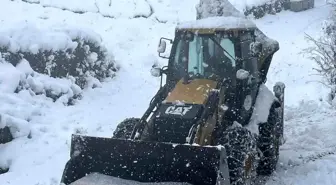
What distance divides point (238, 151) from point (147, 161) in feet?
4.13

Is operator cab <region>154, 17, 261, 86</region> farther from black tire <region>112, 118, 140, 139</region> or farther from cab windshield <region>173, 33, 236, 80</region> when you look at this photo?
black tire <region>112, 118, 140, 139</region>

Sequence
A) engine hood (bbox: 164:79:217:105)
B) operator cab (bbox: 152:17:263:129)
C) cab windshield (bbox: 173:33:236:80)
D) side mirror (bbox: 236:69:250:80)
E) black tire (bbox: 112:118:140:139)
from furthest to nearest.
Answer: cab windshield (bbox: 173:33:236:80) < operator cab (bbox: 152:17:263:129) < black tire (bbox: 112:118:140:139) < side mirror (bbox: 236:69:250:80) < engine hood (bbox: 164:79:217:105)

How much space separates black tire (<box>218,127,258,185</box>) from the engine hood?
1.94ft

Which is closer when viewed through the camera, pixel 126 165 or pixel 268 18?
pixel 126 165

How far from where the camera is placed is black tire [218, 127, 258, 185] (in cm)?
611

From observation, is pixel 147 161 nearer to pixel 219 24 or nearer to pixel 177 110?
pixel 177 110

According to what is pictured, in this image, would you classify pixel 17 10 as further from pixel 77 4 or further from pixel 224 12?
pixel 224 12

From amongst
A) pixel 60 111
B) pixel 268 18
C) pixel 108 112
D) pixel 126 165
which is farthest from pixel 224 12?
pixel 268 18

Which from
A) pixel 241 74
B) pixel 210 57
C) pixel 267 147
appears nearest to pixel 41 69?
pixel 210 57

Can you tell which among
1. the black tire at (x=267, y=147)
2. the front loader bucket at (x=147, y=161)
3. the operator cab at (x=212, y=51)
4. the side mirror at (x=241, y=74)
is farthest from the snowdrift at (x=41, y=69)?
the side mirror at (x=241, y=74)

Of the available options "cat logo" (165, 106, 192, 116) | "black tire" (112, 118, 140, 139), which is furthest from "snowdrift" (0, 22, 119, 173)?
"cat logo" (165, 106, 192, 116)

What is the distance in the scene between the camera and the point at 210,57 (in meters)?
7.34

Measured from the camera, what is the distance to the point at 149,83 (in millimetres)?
14875

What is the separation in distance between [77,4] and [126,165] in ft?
55.4
